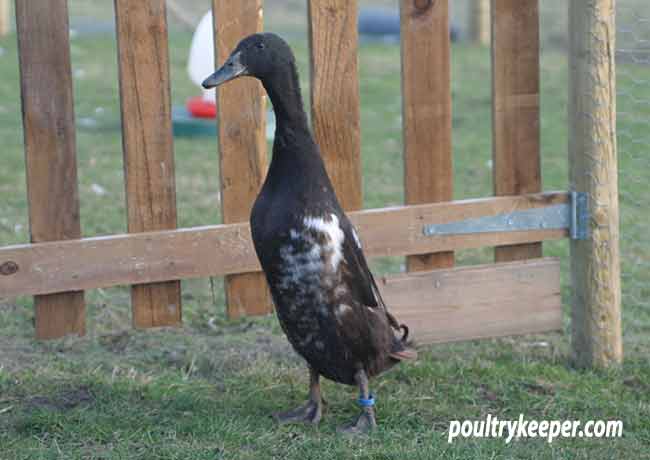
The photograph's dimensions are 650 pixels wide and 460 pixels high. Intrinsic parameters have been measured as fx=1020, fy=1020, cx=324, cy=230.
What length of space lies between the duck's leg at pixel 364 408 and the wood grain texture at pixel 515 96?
108cm

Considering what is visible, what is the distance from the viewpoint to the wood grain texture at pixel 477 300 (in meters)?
3.98

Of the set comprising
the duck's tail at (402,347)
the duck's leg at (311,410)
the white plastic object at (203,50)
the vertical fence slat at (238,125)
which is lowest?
the duck's leg at (311,410)

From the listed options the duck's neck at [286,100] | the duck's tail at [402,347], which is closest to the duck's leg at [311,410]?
the duck's tail at [402,347]

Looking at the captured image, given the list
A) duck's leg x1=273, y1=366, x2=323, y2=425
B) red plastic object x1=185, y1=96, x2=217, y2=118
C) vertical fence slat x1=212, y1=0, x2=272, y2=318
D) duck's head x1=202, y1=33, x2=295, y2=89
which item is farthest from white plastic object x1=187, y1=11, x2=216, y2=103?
duck's leg x1=273, y1=366, x2=323, y2=425

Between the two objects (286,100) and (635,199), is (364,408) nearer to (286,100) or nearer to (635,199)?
(286,100)

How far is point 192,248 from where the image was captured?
12.3 feet

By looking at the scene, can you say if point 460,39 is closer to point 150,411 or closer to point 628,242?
point 628,242

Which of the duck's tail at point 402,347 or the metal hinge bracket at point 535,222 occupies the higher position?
the metal hinge bracket at point 535,222

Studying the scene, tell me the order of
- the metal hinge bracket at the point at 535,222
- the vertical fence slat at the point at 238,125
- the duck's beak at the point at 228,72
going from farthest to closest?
the metal hinge bracket at the point at 535,222
the vertical fence slat at the point at 238,125
the duck's beak at the point at 228,72

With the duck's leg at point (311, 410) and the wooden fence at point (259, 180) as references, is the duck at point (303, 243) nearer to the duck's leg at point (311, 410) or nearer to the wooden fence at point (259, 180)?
the duck's leg at point (311, 410)

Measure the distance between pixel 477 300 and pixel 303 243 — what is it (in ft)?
3.65

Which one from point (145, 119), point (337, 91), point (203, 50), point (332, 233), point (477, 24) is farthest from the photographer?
point (477, 24)

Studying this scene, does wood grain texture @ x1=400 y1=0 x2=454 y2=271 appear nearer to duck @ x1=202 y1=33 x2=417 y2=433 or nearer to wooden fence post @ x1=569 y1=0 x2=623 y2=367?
wooden fence post @ x1=569 y1=0 x2=623 y2=367

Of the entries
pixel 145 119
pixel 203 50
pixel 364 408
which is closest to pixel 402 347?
pixel 364 408
